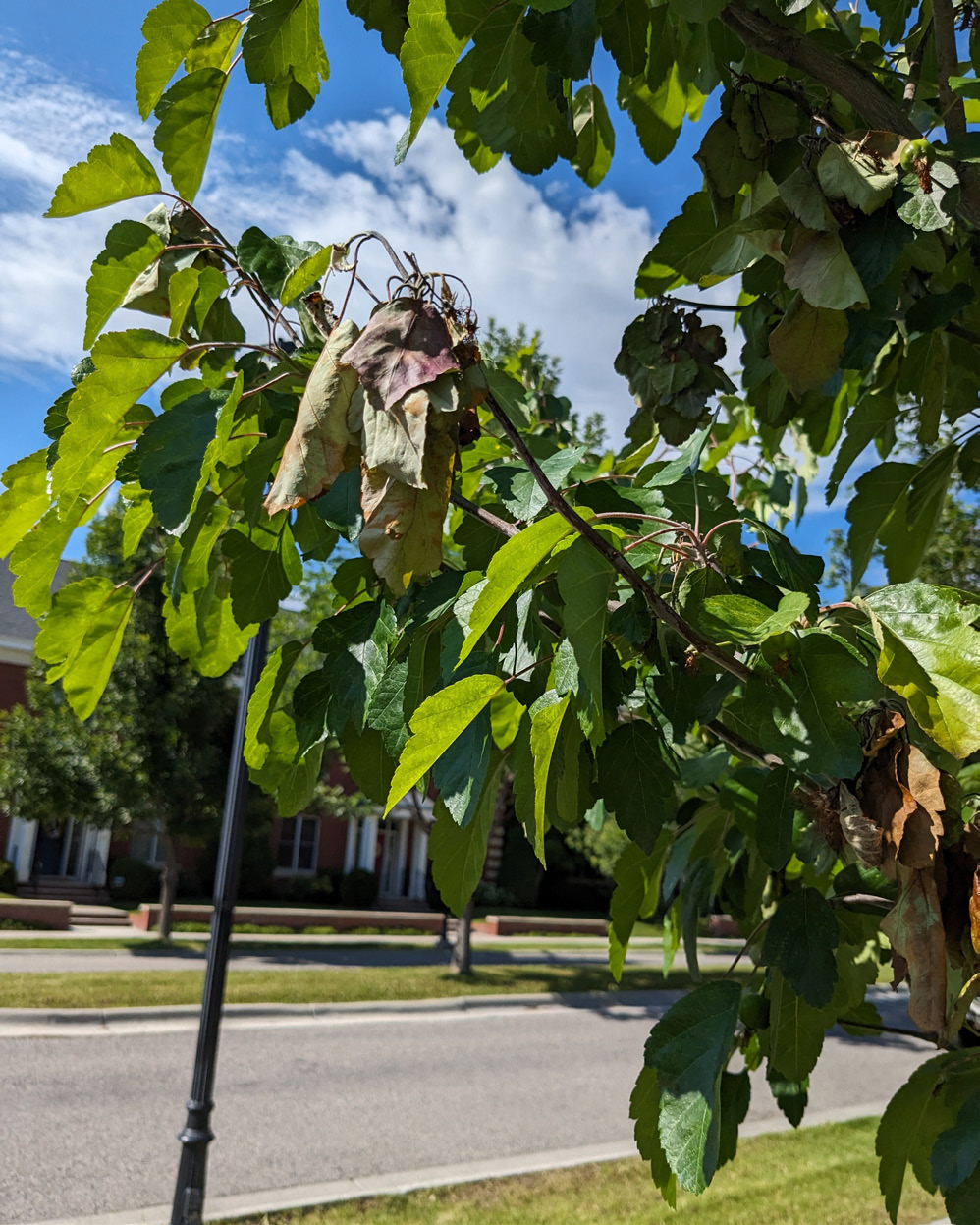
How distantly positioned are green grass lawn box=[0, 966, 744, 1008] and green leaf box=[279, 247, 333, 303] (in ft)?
39.0

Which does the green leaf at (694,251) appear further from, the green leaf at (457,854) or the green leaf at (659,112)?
the green leaf at (457,854)

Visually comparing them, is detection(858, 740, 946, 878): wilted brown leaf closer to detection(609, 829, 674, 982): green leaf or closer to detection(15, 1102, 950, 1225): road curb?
detection(609, 829, 674, 982): green leaf

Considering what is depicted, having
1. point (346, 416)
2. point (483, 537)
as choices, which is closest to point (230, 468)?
point (483, 537)

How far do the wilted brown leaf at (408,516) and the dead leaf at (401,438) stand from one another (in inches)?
0.8

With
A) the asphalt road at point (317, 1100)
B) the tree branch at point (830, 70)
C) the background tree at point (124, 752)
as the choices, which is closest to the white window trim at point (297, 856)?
the background tree at point (124, 752)

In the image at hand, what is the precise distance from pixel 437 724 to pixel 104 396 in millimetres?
579

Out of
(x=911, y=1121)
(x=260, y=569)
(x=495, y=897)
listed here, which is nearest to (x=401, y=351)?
(x=260, y=569)

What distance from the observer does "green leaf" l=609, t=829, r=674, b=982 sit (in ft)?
6.27

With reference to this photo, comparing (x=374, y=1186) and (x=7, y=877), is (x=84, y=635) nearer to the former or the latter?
(x=374, y=1186)

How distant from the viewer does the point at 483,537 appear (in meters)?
Result: 1.41

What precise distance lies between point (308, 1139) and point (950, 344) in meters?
7.59

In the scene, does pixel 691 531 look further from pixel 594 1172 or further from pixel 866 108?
pixel 594 1172

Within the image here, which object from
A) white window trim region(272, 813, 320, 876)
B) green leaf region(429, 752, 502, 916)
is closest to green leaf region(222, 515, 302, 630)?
green leaf region(429, 752, 502, 916)

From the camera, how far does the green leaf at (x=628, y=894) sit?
191 centimetres
